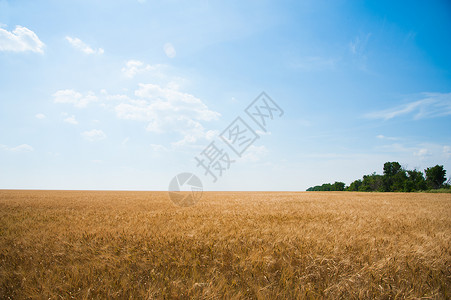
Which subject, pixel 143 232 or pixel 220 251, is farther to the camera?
pixel 143 232

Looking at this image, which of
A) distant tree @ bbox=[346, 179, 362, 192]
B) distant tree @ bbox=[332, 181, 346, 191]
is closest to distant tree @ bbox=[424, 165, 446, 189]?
distant tree @ bbox=[346, 179, 362, 192]

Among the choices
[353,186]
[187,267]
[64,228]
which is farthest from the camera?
[353,186]

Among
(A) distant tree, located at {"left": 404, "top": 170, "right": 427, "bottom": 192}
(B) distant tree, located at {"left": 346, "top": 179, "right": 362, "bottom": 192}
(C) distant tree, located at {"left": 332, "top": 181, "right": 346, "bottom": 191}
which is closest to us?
(A) distant tree, located at {"left": 404, "top": 170, "right": 427, "bottom": 192}

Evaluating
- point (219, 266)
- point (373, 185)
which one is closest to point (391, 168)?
point (373, 185)

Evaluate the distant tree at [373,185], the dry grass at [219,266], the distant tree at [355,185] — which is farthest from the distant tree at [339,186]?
the dry grass at [219,266]

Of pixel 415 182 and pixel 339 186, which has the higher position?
pixel 415 182

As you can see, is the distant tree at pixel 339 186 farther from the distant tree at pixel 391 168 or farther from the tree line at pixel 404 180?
the distant tree at pixel 391 168

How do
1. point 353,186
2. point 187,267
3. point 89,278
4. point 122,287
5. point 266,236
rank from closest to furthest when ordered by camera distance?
point 122,287 < point 89,278 < point 187,267 < point 266,236 < point 353,186

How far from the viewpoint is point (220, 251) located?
399cm

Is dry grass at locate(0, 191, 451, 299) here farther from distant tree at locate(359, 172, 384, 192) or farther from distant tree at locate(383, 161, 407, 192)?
distant tree at locate(359, 172, 384, 192)

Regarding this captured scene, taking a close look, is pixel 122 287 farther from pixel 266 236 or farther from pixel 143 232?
pixel 266 236

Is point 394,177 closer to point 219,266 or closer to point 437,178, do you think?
point 437,178

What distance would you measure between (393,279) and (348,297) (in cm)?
103

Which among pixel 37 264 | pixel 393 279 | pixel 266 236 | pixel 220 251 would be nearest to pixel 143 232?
pixel 37 264
